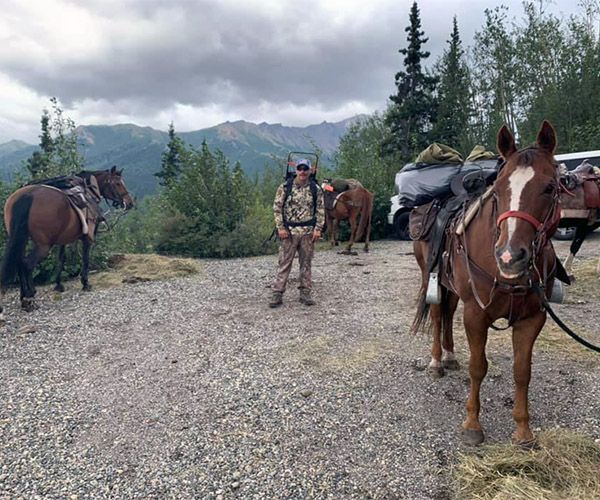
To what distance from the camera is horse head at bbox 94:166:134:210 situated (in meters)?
7.50

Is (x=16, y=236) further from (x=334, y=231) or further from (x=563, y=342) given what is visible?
(x=334, y=231)

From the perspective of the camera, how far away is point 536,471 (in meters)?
2.17

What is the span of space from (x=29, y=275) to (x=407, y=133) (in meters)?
20.8

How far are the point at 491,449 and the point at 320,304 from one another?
3.57m

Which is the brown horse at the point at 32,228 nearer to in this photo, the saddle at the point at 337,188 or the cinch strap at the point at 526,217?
the saddle at the point at 337,188

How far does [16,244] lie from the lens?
5676mm

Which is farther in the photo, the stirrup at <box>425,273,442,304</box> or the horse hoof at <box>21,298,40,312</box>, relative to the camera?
the horse hoof at <box>21,298,40,312</box>

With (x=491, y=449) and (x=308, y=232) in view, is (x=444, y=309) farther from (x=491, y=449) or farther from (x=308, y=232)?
(x=308, y=232)

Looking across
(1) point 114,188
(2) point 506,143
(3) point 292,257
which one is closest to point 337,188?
(3) point 292,257

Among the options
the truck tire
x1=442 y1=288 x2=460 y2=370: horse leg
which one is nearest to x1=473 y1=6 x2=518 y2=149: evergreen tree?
the truck tire

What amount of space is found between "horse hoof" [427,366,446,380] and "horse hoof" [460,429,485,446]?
893mm

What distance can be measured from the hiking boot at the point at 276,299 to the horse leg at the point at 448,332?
2.65 meters

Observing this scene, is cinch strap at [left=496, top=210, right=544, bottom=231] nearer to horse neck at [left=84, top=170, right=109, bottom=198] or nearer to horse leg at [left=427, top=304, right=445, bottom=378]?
horse leg at [left=427, top=304, right=445, bottom=378]

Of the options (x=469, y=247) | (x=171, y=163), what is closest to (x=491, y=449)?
(x=469, y=247)
